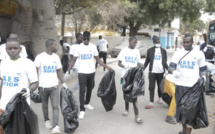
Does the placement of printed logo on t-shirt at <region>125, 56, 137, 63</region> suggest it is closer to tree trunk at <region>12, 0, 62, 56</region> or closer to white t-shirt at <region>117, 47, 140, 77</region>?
white t-shirt at <region>117, 47, 140, 77</region>

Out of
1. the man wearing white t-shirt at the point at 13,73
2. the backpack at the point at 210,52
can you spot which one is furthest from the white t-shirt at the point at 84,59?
the backpack at the point at 210,52

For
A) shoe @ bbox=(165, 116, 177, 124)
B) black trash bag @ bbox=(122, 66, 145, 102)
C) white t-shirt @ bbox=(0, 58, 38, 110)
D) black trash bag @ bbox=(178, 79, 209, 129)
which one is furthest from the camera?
shoe @ bbox=(165, 116, 177, 124)

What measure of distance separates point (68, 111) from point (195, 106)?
2029 mm

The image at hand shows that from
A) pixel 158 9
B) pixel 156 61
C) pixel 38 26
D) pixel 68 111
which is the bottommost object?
pixel 68 111

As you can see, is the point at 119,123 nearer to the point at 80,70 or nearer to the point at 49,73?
the point at 80,70

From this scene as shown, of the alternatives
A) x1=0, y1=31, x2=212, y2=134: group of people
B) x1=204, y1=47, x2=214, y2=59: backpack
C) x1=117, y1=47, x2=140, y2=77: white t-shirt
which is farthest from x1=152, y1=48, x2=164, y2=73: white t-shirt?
x1=204, y1=47, x2=214, y2=59: backpack

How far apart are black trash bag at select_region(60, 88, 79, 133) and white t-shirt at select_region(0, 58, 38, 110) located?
120 centimetres

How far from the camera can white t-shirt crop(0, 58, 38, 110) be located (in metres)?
3.08

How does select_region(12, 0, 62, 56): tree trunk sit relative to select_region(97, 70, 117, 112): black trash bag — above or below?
above

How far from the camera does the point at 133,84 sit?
4.84m

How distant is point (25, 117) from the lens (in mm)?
2914

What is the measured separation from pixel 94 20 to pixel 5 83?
2253 centimetres

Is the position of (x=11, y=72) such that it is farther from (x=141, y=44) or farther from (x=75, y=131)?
(x=141, y=44)

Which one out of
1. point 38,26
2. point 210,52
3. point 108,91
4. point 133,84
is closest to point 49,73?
point 108,91
